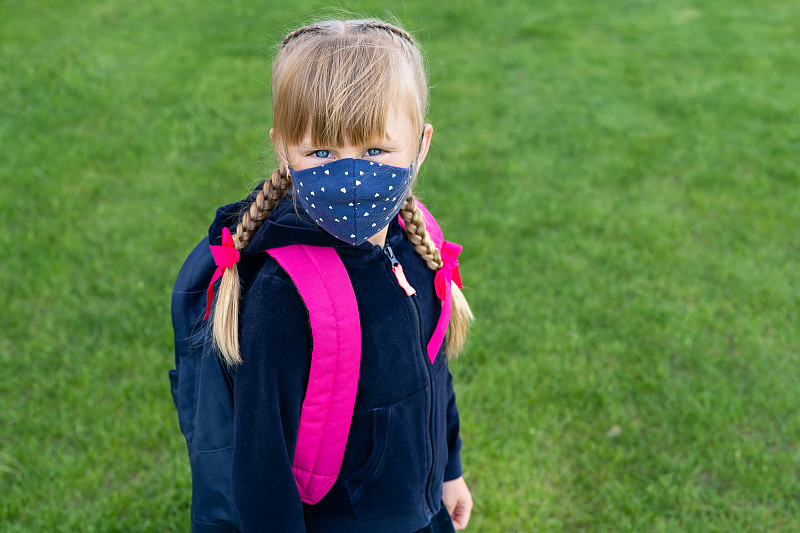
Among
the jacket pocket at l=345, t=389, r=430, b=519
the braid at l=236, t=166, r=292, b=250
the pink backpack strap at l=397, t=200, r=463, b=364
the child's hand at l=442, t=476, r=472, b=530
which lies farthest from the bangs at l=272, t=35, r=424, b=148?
the child's hand at l=442, t=476, r=472, b=530

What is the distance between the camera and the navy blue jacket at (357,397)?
5.09ft

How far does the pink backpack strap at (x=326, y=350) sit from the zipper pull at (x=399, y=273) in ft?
0.55

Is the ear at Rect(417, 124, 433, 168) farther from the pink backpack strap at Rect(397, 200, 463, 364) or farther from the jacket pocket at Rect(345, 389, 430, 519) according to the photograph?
the jacket pocket at Rect(345, 389, 430, 519)

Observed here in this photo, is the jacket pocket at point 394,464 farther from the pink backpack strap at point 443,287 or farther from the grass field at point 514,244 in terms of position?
the grass field at point 514,244

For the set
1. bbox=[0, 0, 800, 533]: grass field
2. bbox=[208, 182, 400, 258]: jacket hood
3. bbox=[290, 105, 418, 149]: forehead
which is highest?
bbox=[290, 105, 418, 149]: forehead

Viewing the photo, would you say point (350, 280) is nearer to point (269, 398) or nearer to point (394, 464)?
point (269, 398)

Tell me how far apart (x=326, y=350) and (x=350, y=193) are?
1.13 feet

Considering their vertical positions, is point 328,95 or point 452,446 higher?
point 328,95

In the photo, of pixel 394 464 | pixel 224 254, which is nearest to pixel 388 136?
pixel 224 254

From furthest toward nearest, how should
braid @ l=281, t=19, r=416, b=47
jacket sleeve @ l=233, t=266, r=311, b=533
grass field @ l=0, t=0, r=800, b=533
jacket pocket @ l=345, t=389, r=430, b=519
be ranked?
grass field @ l=0, t=0, r=800, b=533, jacket pocket @ l=345, t=389, r=430, b=519, braid @ l=281, t=19, r=416, b=47, jacket sleeve @ l=233, t=266, r=311, b=533

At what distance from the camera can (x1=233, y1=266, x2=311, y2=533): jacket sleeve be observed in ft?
5.06

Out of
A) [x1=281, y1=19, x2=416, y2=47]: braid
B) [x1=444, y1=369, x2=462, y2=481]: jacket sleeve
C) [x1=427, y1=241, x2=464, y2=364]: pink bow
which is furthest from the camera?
[x1=444, y1=369, x2=462, y2=481]: jacket sleeve

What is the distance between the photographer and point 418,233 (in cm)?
186

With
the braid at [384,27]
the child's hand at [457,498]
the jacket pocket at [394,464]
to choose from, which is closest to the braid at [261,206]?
the braid at [384,27]
